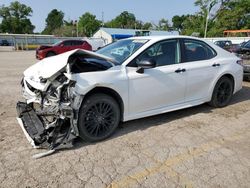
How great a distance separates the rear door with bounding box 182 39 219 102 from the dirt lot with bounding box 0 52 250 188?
622 mm

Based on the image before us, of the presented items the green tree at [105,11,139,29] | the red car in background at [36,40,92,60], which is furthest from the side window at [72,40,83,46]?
the green tree at [105,11,139,29]

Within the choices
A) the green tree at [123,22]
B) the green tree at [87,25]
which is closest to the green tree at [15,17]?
the green tree at [87,25]

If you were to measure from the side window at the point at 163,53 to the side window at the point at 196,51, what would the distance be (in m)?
0.24

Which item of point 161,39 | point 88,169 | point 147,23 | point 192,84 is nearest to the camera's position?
point 88,169

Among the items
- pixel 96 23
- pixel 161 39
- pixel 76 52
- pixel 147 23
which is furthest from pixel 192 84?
pixel 147 23

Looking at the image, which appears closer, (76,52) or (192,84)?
(76,52)

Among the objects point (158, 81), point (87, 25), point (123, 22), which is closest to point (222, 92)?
point (158, 81)

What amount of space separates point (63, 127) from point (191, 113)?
283 centimetres

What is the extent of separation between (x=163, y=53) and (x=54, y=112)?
7.41ft

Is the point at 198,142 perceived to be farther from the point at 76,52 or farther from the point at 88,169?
the point at 76,52

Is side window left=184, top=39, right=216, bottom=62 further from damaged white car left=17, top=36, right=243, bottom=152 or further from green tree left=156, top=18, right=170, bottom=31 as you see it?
green tree left=156, top=18, right=170, bottom=31

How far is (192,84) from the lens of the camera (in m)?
4.80

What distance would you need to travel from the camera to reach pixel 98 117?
12.3 feet

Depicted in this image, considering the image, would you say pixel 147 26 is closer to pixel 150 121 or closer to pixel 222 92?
pixel 222 92
